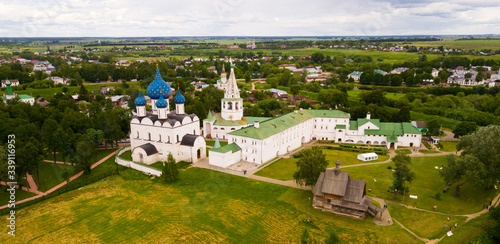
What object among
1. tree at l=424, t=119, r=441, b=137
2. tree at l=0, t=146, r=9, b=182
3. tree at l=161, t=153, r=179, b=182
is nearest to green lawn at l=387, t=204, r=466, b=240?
tree at l=161, t=153, r=179, b=182

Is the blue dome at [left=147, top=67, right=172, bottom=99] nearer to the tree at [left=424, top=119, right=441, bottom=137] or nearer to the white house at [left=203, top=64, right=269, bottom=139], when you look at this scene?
the white house at [left=203, top=64, right=269, bottom=139]

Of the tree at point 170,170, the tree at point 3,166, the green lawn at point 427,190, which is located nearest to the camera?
the tree at point 3,166

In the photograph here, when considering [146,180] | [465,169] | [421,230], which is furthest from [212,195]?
[465,169]

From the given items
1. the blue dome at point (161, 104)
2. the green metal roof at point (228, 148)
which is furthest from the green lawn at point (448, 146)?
the blue dome at point (161, 104)

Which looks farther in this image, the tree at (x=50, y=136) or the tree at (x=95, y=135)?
the tree at (x=95, y=135)

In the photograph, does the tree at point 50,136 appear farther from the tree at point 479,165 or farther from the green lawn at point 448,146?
the green lawn at point 448,146

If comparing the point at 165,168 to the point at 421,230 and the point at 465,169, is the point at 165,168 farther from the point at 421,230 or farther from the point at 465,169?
the point at 465,169
